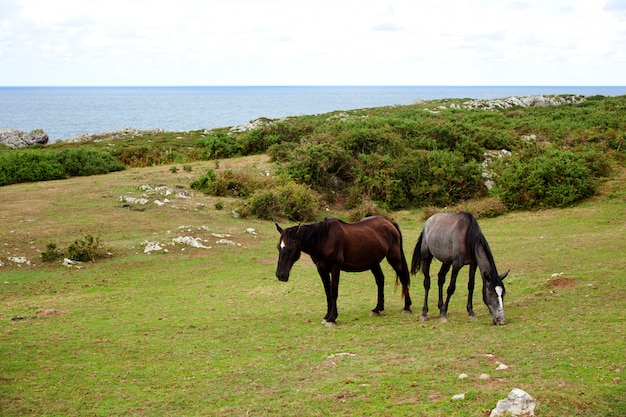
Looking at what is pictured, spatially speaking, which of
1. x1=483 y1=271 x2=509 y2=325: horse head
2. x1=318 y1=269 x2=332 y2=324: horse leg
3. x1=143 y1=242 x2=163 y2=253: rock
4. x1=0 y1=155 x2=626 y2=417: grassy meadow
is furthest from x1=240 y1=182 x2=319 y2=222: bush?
x1=483 y1=271 x2=509 y2=325: horse head

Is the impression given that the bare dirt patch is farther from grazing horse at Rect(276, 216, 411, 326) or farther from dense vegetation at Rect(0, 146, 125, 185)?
dense vegetation at Rect(0, 146, 125, 185)

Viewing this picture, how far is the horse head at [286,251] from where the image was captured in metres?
12.3

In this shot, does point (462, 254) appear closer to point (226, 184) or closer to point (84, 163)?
point (226, 184)

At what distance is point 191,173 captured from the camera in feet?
109

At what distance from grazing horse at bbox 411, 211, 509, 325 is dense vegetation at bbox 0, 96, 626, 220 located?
1384 cm

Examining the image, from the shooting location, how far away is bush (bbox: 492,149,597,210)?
89.7ft

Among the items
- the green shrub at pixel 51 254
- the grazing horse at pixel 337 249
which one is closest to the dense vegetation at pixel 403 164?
the green shrub at pixel 51 254

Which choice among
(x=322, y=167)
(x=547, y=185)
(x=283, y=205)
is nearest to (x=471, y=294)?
(x=283, y=205)

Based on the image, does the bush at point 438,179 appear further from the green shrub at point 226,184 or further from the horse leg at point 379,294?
the horse leg at point 379,294

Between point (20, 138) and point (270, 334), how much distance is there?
186 feet

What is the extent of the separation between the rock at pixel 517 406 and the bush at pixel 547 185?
71.5 ft

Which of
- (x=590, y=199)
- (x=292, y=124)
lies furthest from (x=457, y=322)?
(x=292, y=124)

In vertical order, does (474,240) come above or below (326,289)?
above

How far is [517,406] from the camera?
701 cm
